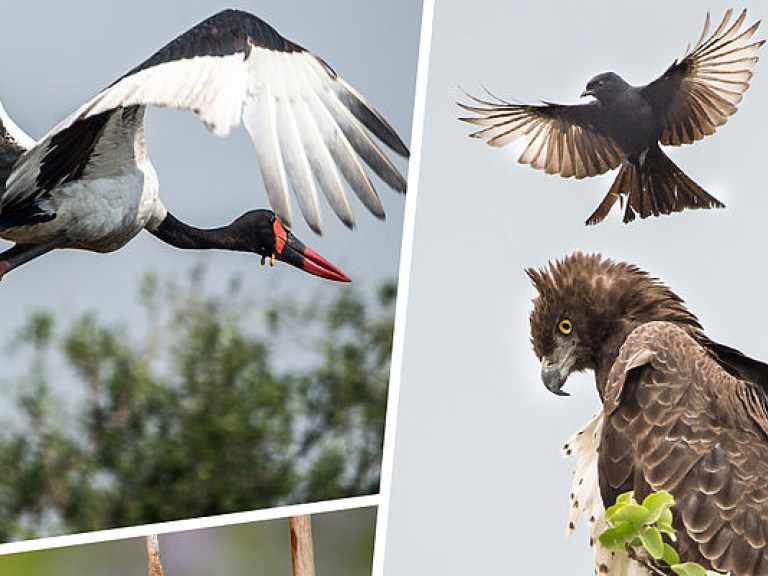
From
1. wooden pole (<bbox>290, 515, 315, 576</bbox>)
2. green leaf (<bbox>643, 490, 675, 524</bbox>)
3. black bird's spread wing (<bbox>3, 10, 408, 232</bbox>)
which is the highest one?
black bird's spread wing (<bbox>3, 10, 408, 232</bbox>)

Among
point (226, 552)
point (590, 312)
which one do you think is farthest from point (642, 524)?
point (226, 552)

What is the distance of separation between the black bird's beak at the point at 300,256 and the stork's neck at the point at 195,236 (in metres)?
0.08

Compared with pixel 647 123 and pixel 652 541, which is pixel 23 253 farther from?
pixel 652 541

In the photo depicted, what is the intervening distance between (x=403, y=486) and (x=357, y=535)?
0.65ft

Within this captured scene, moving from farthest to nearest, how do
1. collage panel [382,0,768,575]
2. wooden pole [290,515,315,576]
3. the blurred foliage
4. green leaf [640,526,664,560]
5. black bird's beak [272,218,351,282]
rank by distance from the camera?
black bird's beak [272,218,351,282]
the blurred foliage
collage panel [382,0,768,575]
wooden pole [290,515,315,576]
green leaf [640,526,664,560]

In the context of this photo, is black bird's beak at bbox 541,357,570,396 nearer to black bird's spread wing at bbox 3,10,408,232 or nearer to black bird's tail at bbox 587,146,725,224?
black bird's tail at bbox 587,146,725,224

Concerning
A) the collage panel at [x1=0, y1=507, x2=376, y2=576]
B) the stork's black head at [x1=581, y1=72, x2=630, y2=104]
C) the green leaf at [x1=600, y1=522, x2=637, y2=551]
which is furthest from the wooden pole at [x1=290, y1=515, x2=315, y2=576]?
the stork's black head at [x1=581, y1=72, x2=630, y2=104]

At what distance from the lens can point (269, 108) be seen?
6.69ft

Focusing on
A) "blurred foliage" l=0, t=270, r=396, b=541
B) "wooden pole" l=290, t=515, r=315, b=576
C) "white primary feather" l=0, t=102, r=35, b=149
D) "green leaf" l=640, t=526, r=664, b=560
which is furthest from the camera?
"blurred foliage" l=0, t=270, r=396, b=541

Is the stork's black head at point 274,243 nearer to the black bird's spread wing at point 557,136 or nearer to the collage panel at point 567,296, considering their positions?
the collage panel at point 567,296

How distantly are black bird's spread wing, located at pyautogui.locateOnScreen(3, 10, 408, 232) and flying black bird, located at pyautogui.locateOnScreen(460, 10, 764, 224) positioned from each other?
371 millimetres

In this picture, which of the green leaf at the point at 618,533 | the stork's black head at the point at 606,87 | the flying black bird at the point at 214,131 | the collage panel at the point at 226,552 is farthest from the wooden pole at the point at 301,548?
the stork's black head at the point at 606,87

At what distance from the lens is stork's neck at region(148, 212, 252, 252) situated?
2092mm

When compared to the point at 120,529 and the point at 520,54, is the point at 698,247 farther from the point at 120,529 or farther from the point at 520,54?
the point at 120,529
